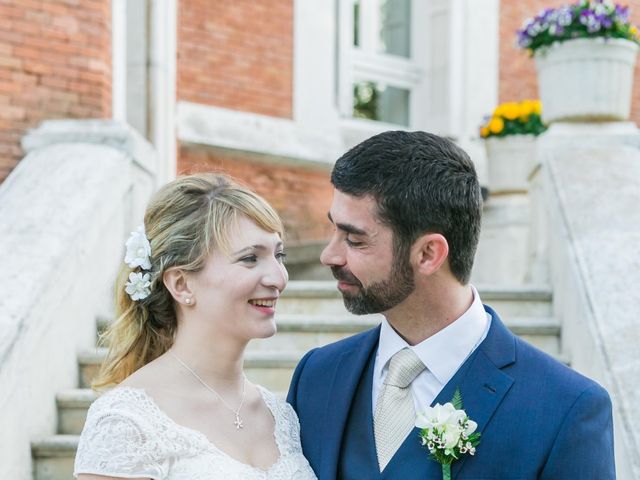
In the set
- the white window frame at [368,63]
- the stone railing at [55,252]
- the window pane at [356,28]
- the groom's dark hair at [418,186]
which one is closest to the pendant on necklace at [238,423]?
the groom's dark hair at [418,186]

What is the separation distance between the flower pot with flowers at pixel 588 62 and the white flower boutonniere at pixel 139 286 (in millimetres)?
4040

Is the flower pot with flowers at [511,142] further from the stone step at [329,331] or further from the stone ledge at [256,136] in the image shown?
the stone step at [329,331]

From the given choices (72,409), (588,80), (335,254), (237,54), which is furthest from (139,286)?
(237,54)

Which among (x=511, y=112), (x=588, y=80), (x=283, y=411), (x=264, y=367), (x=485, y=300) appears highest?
(x=588, y=80)

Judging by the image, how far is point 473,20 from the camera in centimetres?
1069

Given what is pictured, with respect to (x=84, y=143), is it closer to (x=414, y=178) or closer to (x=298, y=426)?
(x=298, y=426)

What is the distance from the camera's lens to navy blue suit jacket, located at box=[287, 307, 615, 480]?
2355 mm

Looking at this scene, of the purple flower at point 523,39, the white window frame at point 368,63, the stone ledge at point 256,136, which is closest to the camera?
the purple flower at point 523,39

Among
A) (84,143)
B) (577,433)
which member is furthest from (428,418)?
(84,143)

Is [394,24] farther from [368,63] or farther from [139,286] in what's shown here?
[139,286]

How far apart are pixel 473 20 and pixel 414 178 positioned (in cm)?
859

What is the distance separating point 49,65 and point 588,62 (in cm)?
337

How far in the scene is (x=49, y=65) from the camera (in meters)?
6.20

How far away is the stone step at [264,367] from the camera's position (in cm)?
481
